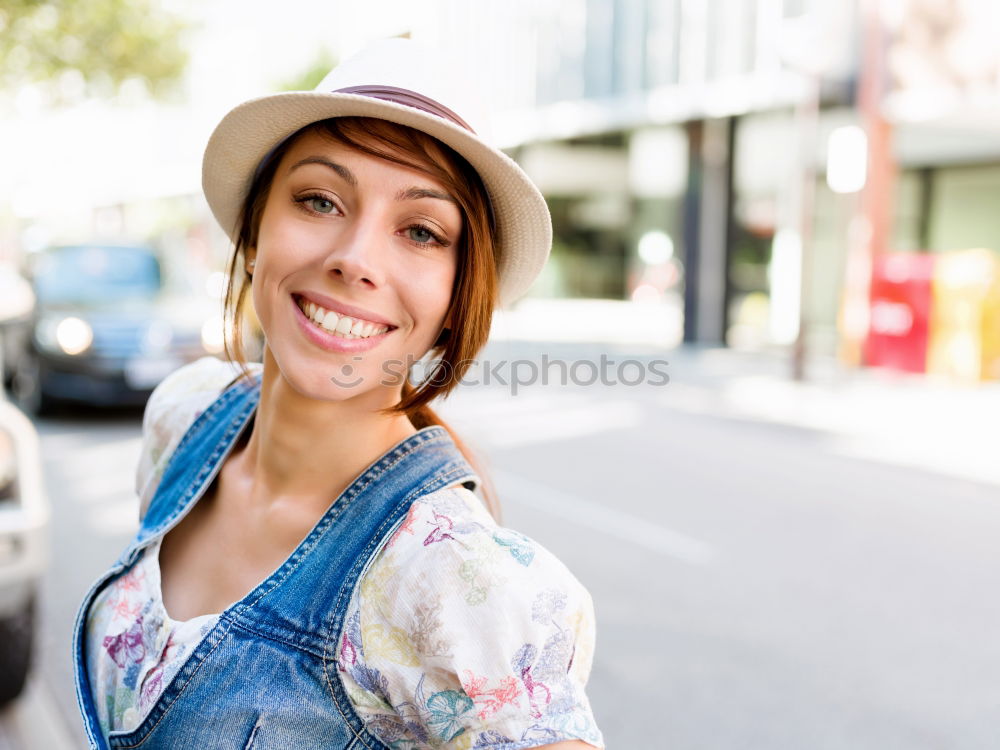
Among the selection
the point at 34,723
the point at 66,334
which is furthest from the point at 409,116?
the point at 66,334

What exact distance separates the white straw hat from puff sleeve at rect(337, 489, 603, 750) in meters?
0.47

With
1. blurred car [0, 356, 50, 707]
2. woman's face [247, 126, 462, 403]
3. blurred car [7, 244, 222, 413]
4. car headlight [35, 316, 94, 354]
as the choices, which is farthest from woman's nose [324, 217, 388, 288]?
car headlight [35, 316, 94, 354]

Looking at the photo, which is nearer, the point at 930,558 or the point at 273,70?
the point at 930,558

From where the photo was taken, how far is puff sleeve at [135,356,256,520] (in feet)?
5.94

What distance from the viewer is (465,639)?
1120 mm

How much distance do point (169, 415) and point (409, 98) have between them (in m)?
0.84

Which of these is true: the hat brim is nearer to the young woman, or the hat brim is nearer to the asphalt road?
the young woman

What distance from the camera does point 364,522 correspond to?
1310 mm

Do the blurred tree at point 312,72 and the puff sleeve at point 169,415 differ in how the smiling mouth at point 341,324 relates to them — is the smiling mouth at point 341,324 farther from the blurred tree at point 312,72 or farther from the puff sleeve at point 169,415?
the blurred tree at point 312,72

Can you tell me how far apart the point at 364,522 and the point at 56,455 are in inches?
302

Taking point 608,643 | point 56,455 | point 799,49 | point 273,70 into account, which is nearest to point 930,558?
point 608,643

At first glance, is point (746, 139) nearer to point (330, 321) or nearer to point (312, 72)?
point (330, 321)

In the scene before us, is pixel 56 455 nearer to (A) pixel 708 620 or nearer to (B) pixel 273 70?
(A) pixel 708 620

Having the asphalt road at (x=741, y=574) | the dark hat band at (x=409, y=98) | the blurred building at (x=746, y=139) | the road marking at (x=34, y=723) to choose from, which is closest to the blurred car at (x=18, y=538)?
the road marking at (x=34, y=723)
